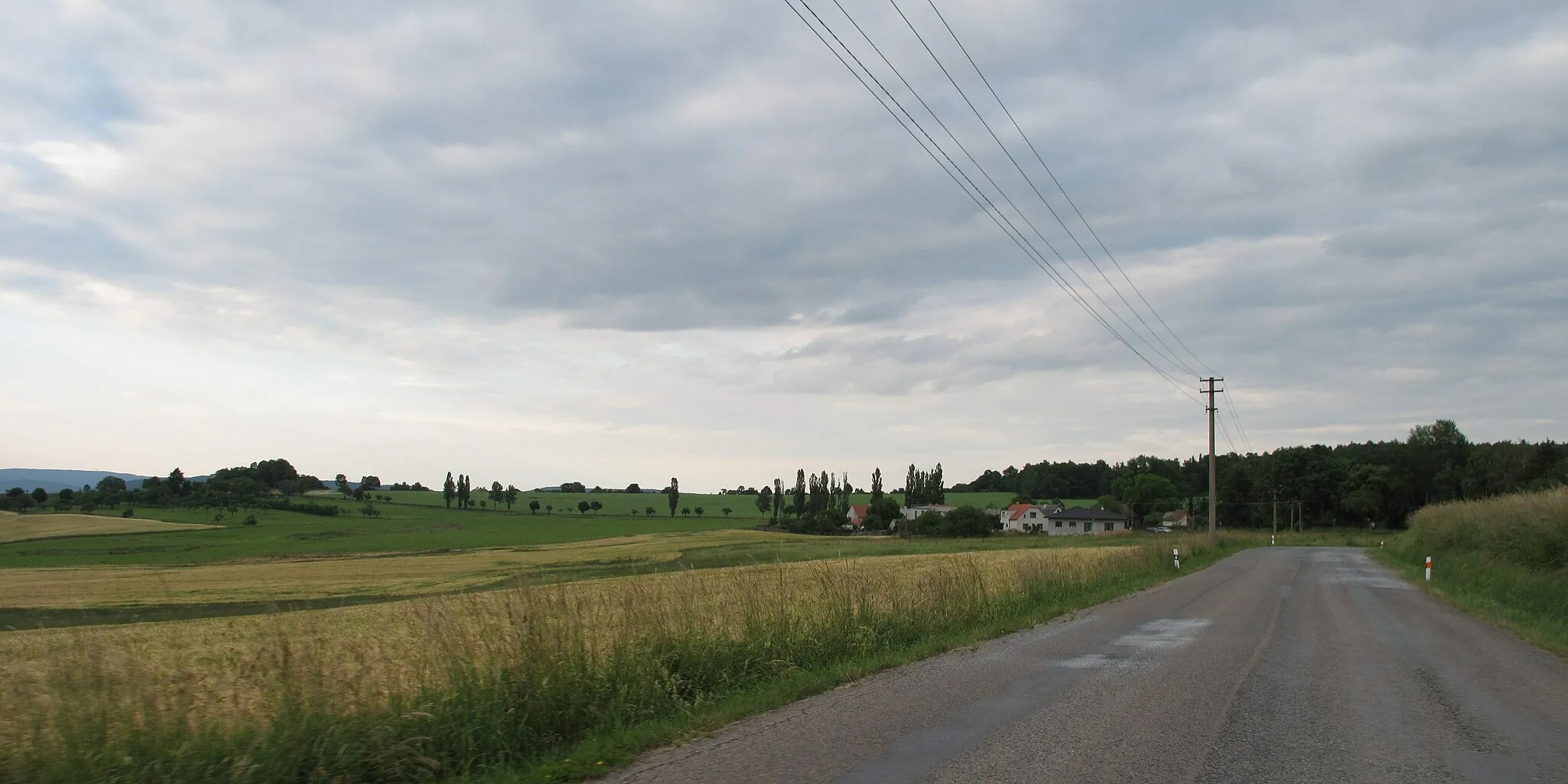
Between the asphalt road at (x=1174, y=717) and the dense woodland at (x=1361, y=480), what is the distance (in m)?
107

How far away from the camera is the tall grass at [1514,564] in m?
17.2

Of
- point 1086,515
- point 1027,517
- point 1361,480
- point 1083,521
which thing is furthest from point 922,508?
point 1361,480

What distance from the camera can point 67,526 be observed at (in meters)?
63.2

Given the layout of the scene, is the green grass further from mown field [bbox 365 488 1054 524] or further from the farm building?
the farm building

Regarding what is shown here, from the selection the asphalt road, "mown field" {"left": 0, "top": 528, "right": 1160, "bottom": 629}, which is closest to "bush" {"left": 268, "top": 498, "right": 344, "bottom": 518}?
"mown field" {"left": 0, "top": 528, "right": 1160, "bottom": 629}

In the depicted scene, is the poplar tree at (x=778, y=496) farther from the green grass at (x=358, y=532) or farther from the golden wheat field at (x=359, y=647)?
the golden wheat field at (x=359, y=647)

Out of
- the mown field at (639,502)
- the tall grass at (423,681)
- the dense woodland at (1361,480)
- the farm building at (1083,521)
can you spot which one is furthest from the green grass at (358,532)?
the dense woodland at (1361,480)

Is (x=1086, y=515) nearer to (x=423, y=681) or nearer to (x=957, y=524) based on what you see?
(x=957, y=524)

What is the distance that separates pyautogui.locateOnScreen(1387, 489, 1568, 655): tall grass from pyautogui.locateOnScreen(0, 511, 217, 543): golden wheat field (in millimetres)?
71123

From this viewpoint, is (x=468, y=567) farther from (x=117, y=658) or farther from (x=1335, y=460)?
(x=1335, y=460)

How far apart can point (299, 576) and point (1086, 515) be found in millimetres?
120575

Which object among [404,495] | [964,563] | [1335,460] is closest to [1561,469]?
[1335,460]

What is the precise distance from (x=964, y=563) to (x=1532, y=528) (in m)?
15.0

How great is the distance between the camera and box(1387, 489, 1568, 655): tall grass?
17.2m
